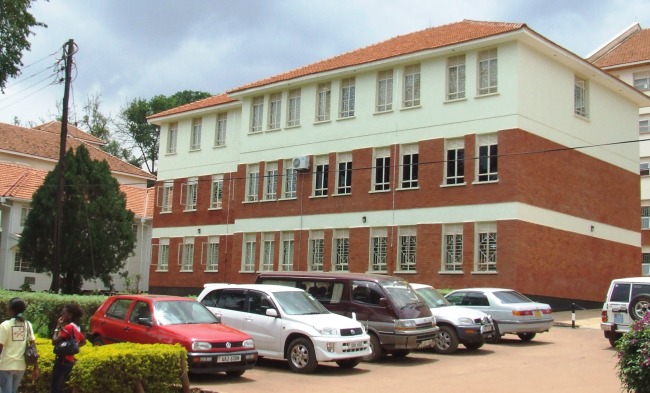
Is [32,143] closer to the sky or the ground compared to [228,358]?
closer to the sky

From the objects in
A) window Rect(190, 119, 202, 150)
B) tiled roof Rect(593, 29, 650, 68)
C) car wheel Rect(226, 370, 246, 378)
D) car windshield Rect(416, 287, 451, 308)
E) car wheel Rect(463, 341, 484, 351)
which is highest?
tiled roof Rect(593, 29, 650, 68)

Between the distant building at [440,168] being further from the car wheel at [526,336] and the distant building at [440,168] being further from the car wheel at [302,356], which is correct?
the car wheel at [302,356]

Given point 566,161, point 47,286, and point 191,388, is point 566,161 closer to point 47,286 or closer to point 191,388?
point 191,388

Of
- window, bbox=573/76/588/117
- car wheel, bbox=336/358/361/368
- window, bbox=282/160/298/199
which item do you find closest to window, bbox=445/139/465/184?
window, bbox=573/76/588/117

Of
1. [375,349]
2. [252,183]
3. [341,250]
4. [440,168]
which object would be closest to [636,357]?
[375,349]

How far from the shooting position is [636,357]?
9469 millimetres

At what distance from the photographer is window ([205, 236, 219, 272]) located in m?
41.2

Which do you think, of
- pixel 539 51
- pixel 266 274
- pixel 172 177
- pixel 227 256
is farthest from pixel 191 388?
pixel 172 177

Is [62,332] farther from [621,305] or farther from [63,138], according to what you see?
[63,138]

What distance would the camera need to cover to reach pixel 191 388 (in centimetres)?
1227

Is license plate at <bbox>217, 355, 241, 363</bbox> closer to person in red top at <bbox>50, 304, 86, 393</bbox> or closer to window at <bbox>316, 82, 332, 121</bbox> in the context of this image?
person in red top at <bbox>50, 304, 86, 393</bbox>

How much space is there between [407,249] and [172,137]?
750 inches

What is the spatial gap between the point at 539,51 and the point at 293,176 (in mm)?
12755

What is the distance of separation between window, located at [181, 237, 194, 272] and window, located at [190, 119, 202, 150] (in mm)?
5276
